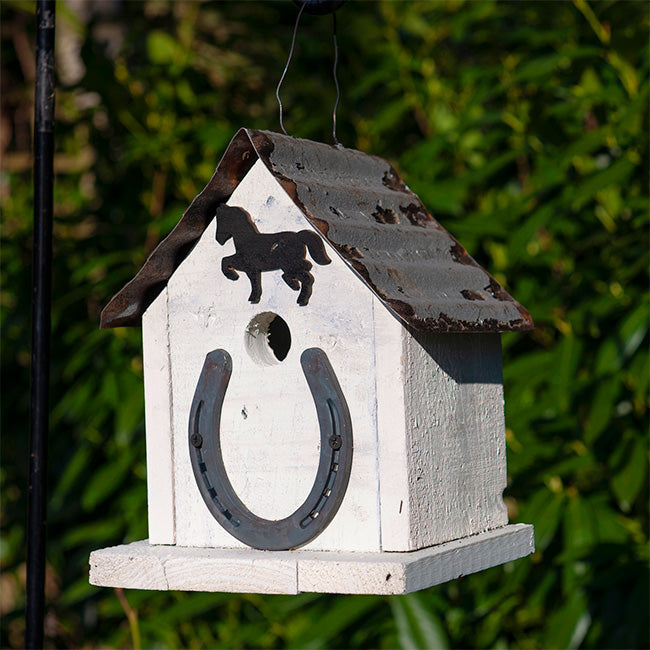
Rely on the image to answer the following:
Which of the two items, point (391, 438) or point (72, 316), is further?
point (72, 316)

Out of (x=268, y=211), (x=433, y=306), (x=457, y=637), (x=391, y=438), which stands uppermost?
(x=268, y=211)

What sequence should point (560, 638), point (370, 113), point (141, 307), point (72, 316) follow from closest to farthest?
point (141, 307), point (560, 638), point (72, 316), point (370, 113)

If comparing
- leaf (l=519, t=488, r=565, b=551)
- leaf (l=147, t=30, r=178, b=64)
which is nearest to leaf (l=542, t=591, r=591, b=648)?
leaf (l=519, t=488, r=565, b=551)

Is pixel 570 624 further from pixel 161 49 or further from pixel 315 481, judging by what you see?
pixel 161 49

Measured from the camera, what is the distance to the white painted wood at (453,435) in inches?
45.5

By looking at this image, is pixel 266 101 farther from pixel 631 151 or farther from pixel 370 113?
pixel 631 151

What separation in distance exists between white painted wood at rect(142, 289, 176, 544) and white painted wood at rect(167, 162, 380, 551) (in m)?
0.01

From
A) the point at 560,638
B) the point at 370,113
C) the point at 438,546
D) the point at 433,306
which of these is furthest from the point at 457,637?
the point at 370,113

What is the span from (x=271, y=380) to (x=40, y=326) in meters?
0.28

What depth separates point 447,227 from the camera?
1987mm

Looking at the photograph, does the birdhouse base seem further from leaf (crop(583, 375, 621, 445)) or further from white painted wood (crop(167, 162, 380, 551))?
leaf (crop(583, 375, 621, 445))

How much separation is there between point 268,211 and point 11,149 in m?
2.28

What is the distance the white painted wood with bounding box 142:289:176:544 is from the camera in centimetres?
129

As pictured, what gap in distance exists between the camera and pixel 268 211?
1.22 m
